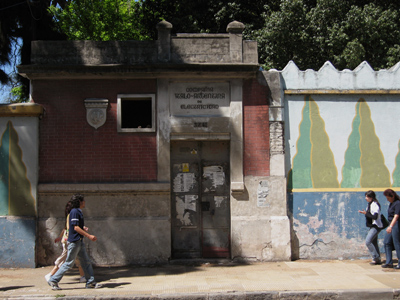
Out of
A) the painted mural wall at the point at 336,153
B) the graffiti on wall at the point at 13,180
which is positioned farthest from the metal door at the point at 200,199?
the graffiti on wall at the point at 13,180

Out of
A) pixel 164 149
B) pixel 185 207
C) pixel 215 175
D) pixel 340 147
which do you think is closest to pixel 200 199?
pixel 185 207

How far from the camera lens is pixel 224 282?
7211 mm

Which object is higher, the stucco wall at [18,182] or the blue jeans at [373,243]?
the stucco wall at [18,182]

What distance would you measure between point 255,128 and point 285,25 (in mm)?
8063

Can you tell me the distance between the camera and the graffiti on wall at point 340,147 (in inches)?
362

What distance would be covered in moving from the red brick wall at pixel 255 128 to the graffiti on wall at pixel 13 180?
487 centimetres

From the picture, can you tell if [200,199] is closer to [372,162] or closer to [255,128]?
[255,128]

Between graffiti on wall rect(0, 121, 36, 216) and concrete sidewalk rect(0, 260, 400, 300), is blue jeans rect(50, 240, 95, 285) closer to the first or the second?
concrete sidewalk rect(0, 260, 400, 300)

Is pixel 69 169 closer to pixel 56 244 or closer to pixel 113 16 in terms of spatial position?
pixel 56 244

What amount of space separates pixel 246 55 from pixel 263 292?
17.0 ft

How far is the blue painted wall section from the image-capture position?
9.07 meters

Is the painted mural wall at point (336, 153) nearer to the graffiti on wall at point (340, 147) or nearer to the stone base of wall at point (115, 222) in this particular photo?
the graffiti on wall at point (340, 147)

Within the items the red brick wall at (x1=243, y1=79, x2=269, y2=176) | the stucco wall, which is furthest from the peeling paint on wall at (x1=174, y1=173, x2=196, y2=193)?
the stucco wall

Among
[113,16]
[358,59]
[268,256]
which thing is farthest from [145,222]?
[113,16]
